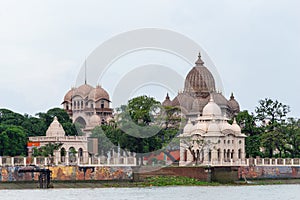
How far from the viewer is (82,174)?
8831cm

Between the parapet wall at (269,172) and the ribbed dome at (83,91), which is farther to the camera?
the ribbed dome at (83,91)

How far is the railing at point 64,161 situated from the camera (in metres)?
86.3

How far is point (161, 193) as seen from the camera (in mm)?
74000

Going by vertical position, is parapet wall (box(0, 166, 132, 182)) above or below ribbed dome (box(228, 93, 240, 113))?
below

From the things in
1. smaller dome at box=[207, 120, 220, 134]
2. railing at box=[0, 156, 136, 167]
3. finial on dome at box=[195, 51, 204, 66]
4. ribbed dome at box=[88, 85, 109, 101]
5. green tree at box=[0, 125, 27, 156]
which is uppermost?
finial on dome at box=[195, 51, 204, 66]

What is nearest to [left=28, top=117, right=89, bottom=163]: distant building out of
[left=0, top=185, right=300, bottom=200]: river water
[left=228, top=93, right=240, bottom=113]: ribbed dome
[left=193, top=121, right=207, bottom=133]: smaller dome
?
[left=193, top=121, right=207, bottom=133]: smaller dome

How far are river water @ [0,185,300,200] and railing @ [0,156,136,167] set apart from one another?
6.69 m

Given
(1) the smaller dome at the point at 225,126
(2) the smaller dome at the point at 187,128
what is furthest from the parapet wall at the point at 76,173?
(1) the smaller dome at the point at 225,126

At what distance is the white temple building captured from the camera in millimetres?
99625

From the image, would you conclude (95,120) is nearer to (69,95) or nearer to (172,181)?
(69,95)

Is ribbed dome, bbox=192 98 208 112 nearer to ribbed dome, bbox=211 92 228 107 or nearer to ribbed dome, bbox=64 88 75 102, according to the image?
ribbed dome, bbox=211 92 228 107

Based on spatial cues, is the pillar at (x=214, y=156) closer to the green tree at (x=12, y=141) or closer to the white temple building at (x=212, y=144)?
the white temple building at (x=212, y=144)

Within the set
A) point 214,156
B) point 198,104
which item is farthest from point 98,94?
point 214,156

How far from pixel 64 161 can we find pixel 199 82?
37.0m
